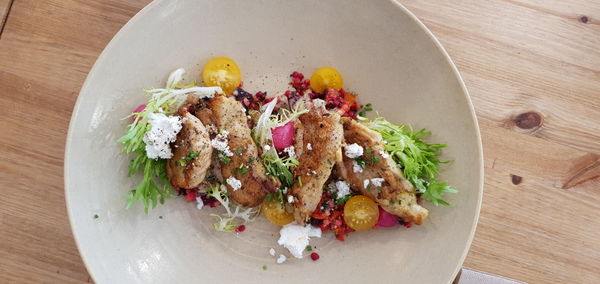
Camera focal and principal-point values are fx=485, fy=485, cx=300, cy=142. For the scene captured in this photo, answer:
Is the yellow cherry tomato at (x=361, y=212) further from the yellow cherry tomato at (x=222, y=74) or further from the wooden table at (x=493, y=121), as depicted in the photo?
the yellow cherry tomato at (x=222, y=74)

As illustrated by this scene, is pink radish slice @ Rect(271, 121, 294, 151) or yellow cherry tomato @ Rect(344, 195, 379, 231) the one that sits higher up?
pink radish slice @ Rect(271, 121, 294, 151)

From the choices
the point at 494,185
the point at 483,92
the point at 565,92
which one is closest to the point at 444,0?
the point at 483,92

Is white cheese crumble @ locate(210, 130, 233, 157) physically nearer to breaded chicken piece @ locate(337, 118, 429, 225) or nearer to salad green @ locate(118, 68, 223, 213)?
salad green @ locate(118, 68, 223, 213)

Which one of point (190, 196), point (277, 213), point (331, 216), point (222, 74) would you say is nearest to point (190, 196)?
point (190, 196)

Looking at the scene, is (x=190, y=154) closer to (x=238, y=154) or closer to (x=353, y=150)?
(x=238, y=154)

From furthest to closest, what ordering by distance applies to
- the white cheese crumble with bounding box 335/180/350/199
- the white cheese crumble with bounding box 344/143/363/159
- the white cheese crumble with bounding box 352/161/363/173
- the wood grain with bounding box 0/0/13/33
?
1. the wood grain with bounding box 0/0/13/33
2. the white cheese crumble with bounding box 335/180/350/199
3. the white cheese crumble with bounding box 352/161/363/173
4. the white cheese crumble with bounding box 344/143/363/159

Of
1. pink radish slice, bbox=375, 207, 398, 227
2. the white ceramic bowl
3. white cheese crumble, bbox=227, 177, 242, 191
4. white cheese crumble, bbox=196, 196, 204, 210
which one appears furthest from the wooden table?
white cheese crumble, bbox=227, 177, 242, 191
